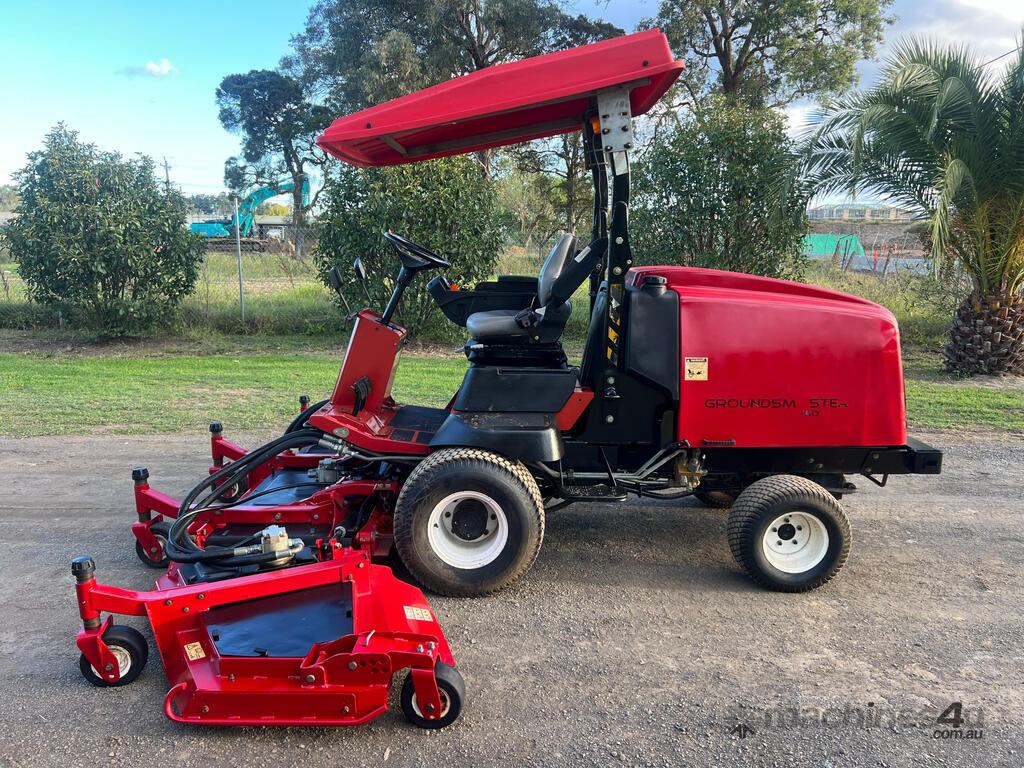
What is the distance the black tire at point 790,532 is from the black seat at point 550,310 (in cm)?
134

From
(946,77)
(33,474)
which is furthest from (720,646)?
(946,77)

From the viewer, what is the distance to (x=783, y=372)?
3.89 m

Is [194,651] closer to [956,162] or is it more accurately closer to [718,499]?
[718,499]

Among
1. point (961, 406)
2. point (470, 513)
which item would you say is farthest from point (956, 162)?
point (470, 513)

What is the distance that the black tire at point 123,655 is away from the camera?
9.93 feet

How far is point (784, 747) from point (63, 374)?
9.40 m

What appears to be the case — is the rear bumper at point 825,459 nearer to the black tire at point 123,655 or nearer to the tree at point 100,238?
the black tire at point 123,655

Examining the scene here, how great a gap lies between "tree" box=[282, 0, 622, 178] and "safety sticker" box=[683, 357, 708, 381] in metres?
15.3

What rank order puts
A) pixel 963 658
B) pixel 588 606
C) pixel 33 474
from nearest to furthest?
pixel 963 658 → pixel 588 606 → pixel 33 474

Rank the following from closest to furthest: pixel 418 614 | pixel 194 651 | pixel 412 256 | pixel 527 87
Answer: pixel 194 651 → pixel 418 614 → pixel 527 87 → pixel 412 256

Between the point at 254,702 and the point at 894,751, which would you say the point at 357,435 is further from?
the point at 894,751

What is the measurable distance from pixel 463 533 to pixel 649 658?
3.56ft

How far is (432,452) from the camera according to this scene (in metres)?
4.04

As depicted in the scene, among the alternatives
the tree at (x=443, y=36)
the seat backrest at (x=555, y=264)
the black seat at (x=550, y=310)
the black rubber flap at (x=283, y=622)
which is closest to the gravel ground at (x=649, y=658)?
the black rubber flap at (x=283, y=622)
